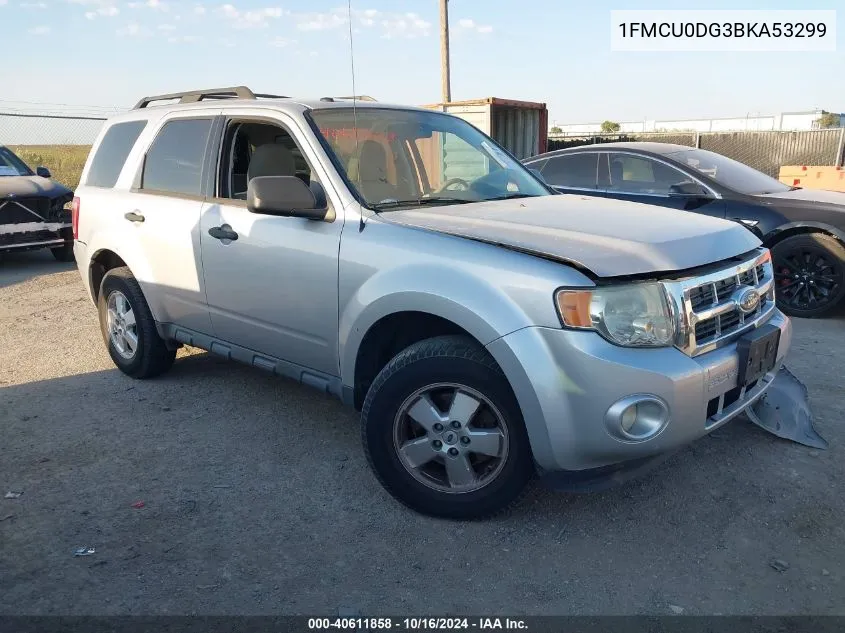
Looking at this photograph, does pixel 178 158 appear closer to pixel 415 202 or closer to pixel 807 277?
pixel 415 202

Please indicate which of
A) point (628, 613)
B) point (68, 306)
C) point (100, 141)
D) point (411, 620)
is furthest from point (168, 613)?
point (68, 306)

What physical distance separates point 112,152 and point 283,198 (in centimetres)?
244

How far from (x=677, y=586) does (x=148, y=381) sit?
12.5 ft

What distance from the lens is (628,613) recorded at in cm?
252

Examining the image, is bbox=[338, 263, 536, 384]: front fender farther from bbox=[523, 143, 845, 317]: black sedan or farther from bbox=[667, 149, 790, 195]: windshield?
bbox=[667, 149, 790, 195]: windshield

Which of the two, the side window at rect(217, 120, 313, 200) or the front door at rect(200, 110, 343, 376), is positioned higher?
the side window at rect(217, 120, 313, 200)

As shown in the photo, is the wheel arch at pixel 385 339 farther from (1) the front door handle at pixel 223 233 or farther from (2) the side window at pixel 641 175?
(2) the side window at pixel 641 175

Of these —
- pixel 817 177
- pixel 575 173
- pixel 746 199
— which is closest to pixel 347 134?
pixel 575 173

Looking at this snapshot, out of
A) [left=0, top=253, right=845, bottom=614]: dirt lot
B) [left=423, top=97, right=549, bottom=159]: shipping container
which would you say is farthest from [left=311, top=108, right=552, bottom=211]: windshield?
[left=423, top=97, right=549, bottom=159]: shipping container

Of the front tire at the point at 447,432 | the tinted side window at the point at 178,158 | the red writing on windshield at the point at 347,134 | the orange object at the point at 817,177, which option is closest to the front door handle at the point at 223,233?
the tinted side window at the point at 178,158

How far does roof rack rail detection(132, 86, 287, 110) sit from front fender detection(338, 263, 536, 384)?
1.82 m

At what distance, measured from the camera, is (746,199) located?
664 cm

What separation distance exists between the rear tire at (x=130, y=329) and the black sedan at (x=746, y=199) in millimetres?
4570

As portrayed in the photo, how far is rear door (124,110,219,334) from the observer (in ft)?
13.8
